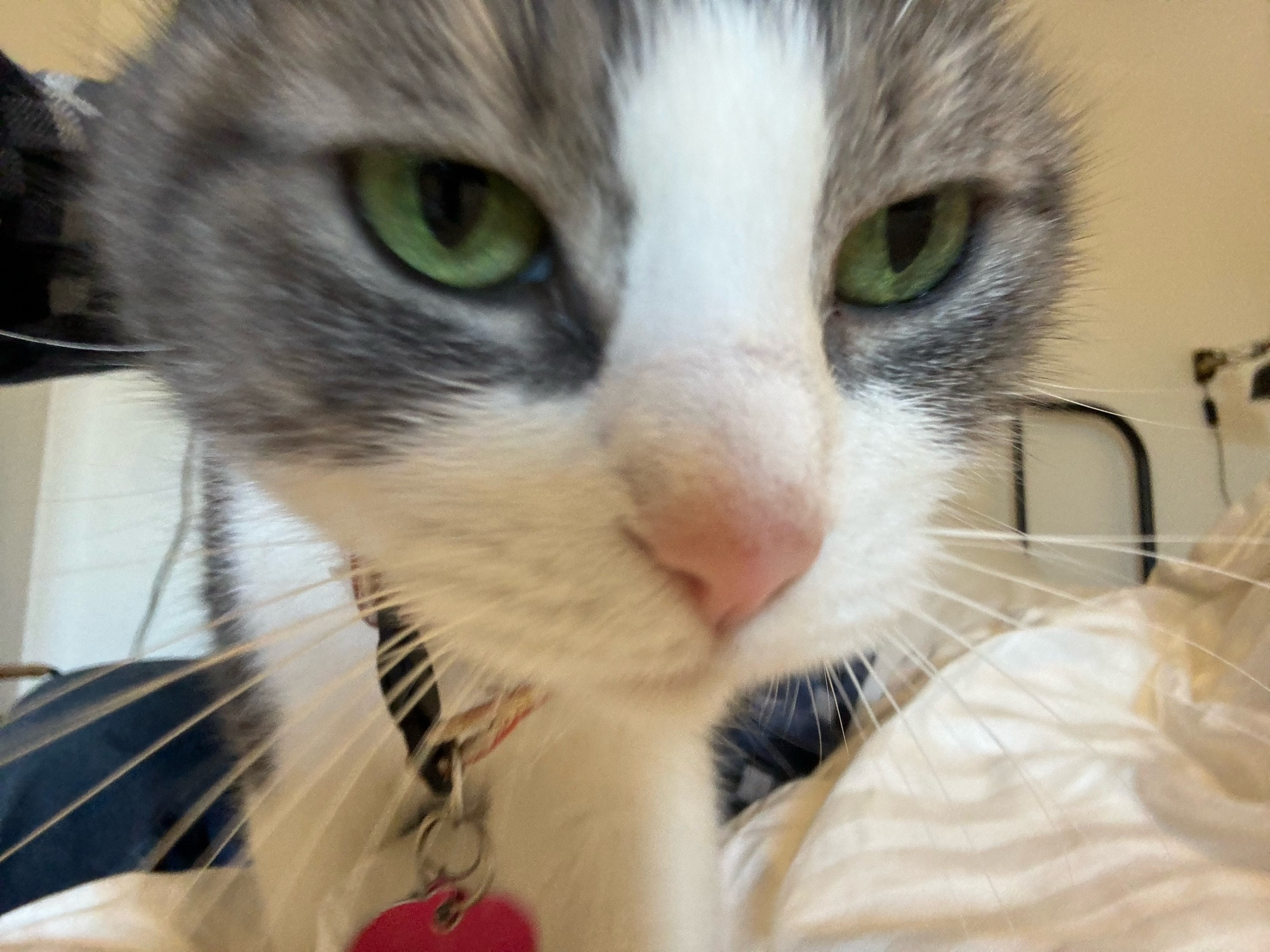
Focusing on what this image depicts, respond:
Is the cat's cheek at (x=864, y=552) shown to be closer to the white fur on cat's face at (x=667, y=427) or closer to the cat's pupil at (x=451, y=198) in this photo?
the white fur on cat's face at (x=667, y=427)

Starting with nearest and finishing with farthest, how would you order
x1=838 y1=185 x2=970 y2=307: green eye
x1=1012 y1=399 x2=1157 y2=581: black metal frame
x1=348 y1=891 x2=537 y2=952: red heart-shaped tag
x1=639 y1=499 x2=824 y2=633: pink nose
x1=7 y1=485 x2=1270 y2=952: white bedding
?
x1=639 y1=499 x2=824 y2=633: pink nose
x1=838 y1=185 x2=970 y2=307: green eye
x1=348 y1=891 x2=537 y2=952: red heart-shaped tag
x1=7 y1=485 x2=1270 y2=952: white bedding
x1=1012 y1=399 x2=1157 y2=581: black metal frame

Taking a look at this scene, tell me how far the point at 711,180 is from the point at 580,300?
71mm

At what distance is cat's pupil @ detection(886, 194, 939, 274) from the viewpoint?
1.34 ft

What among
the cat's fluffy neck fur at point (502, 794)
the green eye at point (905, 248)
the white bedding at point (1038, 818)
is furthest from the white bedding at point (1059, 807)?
the green eye at point (905, 248)

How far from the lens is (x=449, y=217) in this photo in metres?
0.33

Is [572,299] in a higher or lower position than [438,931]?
higher

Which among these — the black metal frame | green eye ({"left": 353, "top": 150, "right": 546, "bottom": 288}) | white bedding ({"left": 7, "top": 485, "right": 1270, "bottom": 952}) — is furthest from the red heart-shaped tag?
the black metal frame

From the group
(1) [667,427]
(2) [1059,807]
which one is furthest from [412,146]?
(2) [1059,807]

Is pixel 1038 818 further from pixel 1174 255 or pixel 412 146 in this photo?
pixel 1174 255

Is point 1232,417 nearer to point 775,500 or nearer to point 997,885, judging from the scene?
point 997,885

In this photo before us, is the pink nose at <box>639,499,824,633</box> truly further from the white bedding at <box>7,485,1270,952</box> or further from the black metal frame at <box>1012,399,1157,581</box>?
the black metal frame at <box>1012,399,1157,581</box>

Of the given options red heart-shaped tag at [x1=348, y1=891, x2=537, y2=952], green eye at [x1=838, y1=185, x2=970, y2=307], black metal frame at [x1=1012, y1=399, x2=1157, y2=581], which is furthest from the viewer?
black metal frame at [x1=1012, y1=399, x2=1157, y2=581]

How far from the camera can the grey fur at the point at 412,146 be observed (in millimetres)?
321

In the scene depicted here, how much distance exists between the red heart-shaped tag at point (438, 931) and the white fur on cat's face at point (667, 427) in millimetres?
276
